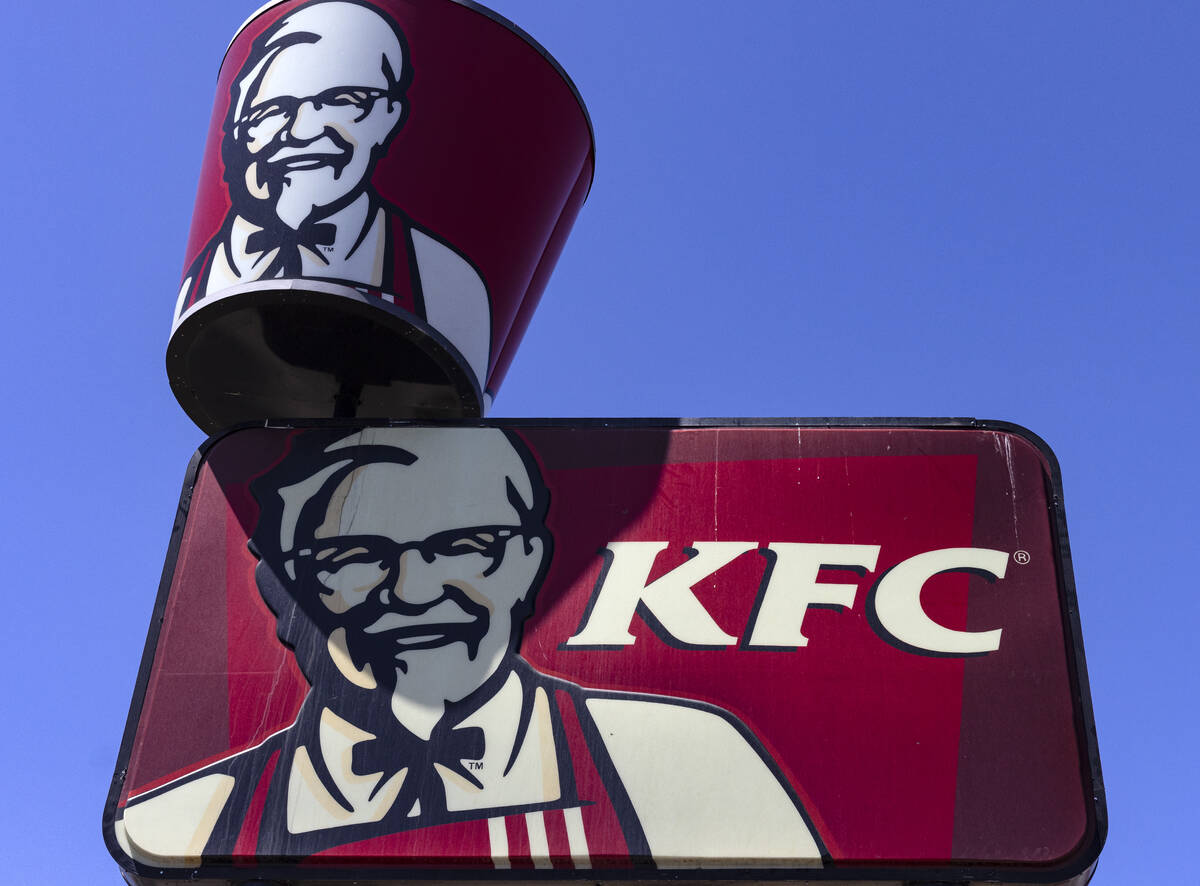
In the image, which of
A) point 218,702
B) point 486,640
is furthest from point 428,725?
point 218,702

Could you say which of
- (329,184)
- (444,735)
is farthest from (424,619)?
(329,184)

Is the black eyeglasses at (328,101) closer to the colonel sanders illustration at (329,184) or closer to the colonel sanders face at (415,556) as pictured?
the colonel sanders illustration at (329,184)

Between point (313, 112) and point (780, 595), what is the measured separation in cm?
328

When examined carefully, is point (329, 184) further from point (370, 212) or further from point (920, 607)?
point (920, 607)

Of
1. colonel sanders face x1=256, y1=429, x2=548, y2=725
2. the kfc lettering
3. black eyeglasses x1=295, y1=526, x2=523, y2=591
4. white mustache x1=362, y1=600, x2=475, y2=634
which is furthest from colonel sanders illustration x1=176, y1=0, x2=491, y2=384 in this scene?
the kfc lettering

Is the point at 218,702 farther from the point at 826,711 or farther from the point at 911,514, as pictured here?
the point at 911,514

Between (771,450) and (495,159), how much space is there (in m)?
2.06

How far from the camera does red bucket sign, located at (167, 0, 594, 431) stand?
6.13 metres

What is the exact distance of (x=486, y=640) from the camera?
5.36m

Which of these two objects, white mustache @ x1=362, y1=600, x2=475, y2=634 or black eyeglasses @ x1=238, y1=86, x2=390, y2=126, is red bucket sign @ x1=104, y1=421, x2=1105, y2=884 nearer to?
white mustache @ x1=362, y1=600, x2=475, y2=634

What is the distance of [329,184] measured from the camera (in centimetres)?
624

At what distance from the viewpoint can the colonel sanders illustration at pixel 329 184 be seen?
6105mm

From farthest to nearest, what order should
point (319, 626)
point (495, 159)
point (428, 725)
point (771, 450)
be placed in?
point (495, 159) < point (771, 450) < point (319, 626) < point (428, 725)

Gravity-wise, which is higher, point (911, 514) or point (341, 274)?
point (341, 274)
